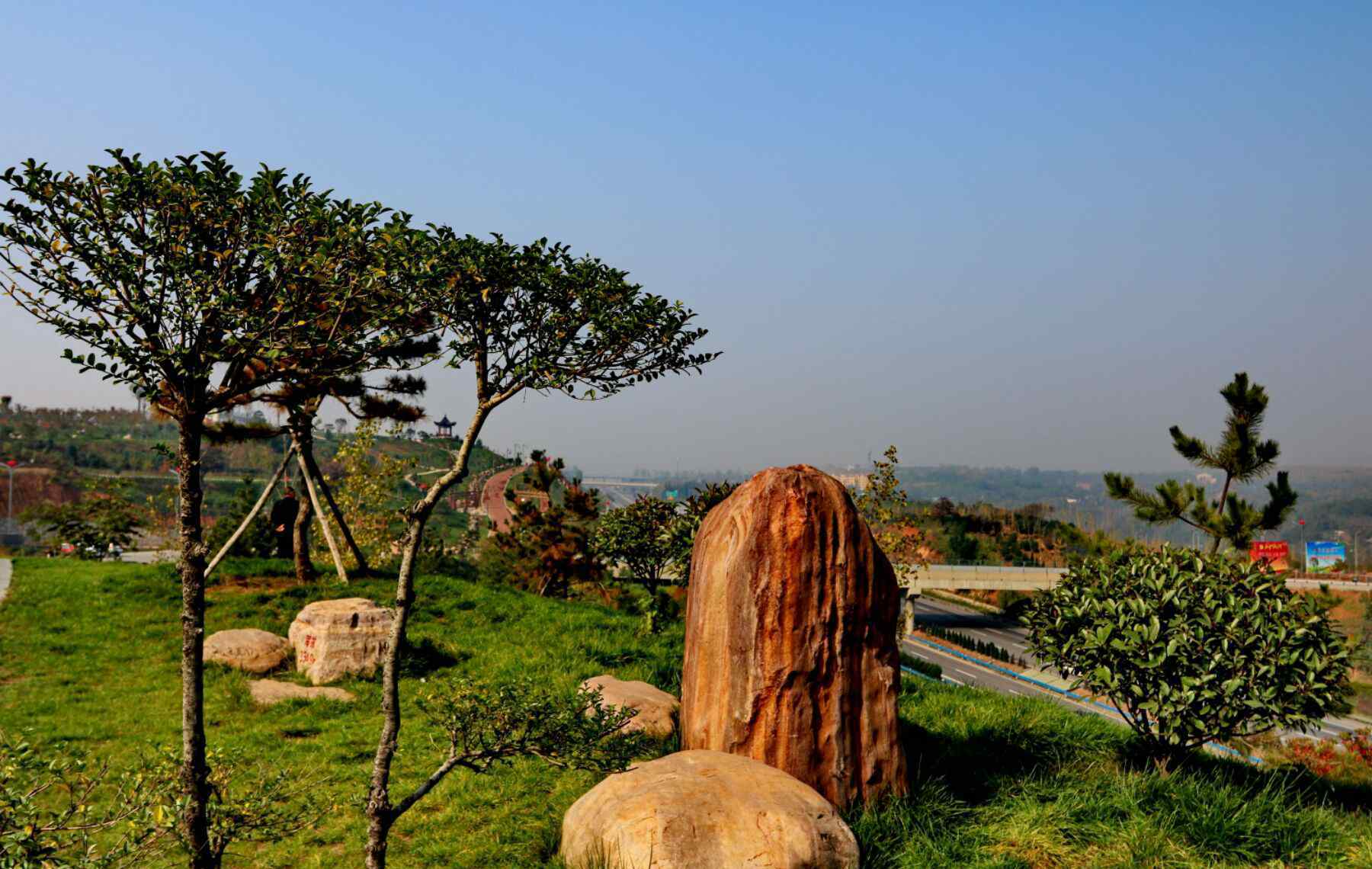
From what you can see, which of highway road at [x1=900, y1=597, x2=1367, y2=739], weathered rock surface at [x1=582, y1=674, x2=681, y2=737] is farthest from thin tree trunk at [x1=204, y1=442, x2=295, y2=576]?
highway road at [x1=900, y1=597, x2=1367, y2=739]

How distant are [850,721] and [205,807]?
17.1ft

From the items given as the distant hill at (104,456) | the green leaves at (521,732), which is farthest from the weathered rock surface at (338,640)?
the distant hill at (104,456)

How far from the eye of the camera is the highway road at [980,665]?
33906mm

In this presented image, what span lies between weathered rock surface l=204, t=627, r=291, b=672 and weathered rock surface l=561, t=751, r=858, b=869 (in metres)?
7.65

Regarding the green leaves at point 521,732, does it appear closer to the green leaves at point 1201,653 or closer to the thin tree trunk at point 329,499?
the green leaves at point 1201,653

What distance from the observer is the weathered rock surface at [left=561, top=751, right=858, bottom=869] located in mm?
5828

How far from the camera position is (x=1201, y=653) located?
379 inches

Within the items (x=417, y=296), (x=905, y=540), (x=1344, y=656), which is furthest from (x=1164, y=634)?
(x=905, y=540)

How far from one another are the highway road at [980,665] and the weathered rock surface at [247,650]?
1691 cm

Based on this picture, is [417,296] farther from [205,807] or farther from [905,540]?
[905,540]

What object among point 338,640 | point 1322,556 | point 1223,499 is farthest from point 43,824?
point 1322,556

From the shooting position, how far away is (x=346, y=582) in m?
15.7

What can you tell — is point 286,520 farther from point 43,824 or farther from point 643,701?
point 43,824

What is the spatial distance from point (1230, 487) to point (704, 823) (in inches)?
847
